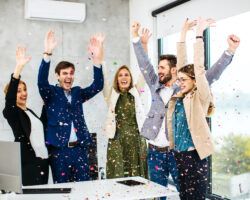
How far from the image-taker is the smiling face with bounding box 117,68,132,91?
14.0ft

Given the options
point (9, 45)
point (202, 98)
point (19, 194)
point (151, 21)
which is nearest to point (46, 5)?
point (9, 45)

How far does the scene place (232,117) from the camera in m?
3.76

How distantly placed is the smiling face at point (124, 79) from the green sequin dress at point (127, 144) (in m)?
0.08

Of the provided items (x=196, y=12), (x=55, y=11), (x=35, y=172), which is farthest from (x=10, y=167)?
(x=55, y=11)

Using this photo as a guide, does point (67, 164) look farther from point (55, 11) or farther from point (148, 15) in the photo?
point (148, 15)

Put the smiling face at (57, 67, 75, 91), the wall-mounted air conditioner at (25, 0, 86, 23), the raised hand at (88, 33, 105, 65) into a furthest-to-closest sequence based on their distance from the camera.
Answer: the wall-mounted air conditioner at (25, 0, 86, 23)
the raised hand at (88, 33, 105, 65)
the smiling face at (57, 67, 75, 91)

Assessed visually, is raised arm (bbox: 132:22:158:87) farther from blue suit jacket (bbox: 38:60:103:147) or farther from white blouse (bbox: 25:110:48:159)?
white blouse (bbox: 25:110:48:159)

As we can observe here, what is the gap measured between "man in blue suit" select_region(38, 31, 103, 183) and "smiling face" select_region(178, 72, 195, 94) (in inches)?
44.5

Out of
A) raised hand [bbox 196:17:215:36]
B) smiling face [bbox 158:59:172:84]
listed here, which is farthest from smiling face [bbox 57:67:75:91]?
raised hand [bbox 196:17:215:36]

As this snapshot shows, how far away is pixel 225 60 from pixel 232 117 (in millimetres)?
721

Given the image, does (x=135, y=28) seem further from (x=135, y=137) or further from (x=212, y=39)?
(x=135, y=137)

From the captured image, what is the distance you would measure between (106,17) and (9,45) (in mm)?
1304

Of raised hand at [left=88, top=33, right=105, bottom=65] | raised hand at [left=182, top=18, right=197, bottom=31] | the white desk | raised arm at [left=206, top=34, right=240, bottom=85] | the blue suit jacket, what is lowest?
the white desk

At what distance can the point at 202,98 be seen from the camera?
3.30 meters
